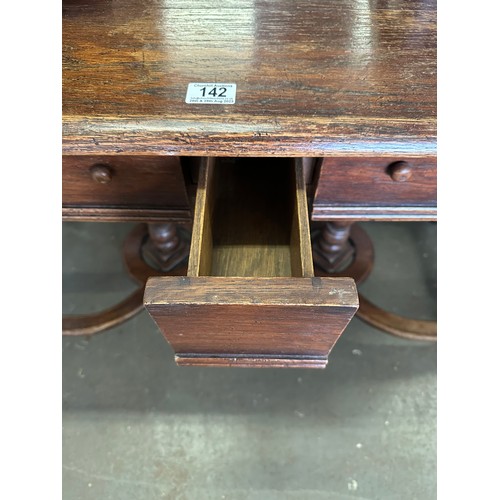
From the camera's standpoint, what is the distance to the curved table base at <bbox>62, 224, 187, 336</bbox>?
100 cm

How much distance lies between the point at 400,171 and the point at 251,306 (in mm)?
269

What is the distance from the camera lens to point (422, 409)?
2.98ft

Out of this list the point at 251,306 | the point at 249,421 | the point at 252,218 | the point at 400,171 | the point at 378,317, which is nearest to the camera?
the point at 251,306

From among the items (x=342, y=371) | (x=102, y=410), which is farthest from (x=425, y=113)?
(x=102, y=410)

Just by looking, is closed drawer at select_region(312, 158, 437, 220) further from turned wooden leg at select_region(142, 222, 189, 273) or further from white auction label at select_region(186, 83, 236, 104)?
turned wooden leg at select_region(142, 222, 189, 273)

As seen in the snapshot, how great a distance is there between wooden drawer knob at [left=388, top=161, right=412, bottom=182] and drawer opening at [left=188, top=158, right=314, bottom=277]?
12cm

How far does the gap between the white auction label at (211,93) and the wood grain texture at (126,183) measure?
95 millimetres

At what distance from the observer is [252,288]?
475 millimetres

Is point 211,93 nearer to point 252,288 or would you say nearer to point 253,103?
point 253,103

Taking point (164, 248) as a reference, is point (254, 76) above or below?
above

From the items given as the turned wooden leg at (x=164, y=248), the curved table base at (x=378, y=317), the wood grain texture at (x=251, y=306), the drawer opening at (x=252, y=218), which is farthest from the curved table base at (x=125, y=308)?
the wood grain texture at (x=251, y=306)

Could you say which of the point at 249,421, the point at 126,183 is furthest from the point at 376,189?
the point at 249,421

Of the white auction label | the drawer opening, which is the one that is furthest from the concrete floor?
the white auction label

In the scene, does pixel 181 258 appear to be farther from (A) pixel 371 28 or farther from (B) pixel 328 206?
(A) pixel 371 28
